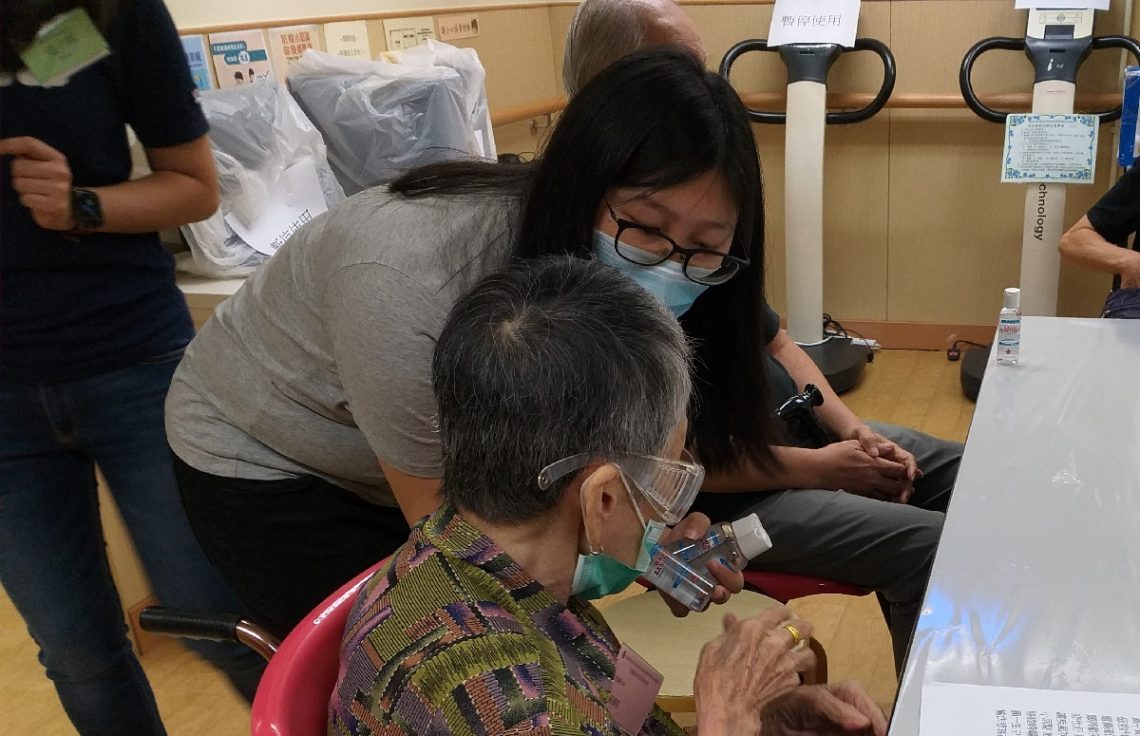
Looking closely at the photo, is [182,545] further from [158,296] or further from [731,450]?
[731,450]

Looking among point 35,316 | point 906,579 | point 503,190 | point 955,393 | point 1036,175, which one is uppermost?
point 503,190

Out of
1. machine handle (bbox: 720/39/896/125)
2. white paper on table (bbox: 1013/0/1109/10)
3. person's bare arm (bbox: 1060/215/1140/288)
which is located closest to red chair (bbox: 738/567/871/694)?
person's bare arm (bbox: 1060/215/1140/288)

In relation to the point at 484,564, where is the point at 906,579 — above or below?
below

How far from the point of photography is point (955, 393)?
3.50 metres

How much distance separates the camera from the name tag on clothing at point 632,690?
951mm

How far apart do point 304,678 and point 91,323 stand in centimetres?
66

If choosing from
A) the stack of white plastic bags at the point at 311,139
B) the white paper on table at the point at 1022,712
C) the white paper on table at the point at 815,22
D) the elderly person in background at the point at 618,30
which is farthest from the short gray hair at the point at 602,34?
the white paper on table at the point at 815,22

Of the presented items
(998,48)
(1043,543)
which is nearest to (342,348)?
(1043,543)

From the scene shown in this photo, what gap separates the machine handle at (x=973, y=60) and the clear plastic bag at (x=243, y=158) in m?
2.11

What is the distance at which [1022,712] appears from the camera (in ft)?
3.17

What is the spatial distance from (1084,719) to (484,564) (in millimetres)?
583

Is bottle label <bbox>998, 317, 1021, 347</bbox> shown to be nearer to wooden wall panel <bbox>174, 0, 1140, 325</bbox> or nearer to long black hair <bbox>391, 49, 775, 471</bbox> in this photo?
long black hair <bbox>391, 49, 775, 471</bbox>

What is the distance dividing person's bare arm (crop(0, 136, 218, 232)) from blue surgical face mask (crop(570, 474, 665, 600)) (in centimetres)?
82

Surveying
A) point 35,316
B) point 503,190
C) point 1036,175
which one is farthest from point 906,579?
point 1036,175
